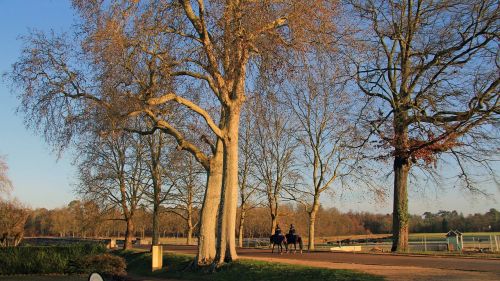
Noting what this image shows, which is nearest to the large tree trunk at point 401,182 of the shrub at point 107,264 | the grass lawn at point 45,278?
the shrub at point 107,264

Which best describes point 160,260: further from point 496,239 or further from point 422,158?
point 496,239

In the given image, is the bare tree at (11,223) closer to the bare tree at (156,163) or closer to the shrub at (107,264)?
the bare tree at (156,163)

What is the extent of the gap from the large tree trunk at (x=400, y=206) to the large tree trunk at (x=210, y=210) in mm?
10918

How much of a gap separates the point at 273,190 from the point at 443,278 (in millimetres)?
36214

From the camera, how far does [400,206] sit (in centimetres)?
2795

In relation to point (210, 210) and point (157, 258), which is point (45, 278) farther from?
point (210, 210)

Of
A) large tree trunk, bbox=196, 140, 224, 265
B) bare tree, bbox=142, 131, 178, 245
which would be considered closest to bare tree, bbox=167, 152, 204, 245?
bare tree, bbox=142, 131, 178, 245

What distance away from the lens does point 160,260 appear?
84.4 ft

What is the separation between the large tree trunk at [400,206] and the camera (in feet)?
91.1

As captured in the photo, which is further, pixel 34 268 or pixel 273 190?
pixel 273 190

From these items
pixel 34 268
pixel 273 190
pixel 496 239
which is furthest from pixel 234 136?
pixel 273 190

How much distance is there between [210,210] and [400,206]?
11.6 m

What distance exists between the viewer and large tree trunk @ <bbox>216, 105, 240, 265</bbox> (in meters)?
20.9

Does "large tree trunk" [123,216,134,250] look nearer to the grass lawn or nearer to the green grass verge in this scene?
the green grass verge
